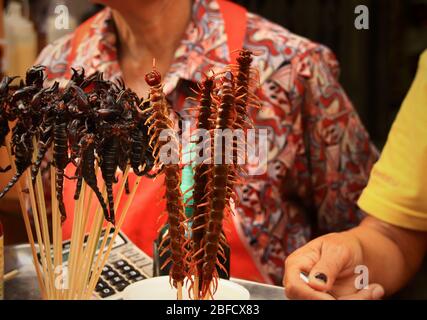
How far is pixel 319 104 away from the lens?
105 centimetres

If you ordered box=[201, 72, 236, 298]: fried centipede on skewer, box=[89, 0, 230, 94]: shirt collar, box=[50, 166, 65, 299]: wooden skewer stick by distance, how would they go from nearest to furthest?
box=[201, 72, 236, 298]: fried centipede on skewer < box=[50, 166, 65, 299]: wooden skewer stick < box=[89, 0, 230, 94]: shirt collar

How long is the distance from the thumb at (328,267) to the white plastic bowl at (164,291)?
0.31 feet

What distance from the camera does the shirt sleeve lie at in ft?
3.30

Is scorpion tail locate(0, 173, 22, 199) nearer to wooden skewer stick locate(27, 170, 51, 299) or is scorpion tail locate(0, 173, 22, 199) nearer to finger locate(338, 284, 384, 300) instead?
wooden skewer stick locate(27, 170, 51, 299)

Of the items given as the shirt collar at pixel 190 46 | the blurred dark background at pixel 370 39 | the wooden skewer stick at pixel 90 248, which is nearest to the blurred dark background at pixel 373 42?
the blurred dark background at pixel 370 39

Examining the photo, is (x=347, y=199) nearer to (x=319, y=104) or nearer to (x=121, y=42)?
(x=319, y=104)

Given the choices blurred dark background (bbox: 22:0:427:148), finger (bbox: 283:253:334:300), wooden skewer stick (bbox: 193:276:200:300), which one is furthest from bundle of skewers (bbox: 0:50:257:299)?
blurred dark background (bbox: 22:0:427:148)

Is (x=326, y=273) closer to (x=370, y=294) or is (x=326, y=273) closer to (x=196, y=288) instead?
(x=370, y=294)

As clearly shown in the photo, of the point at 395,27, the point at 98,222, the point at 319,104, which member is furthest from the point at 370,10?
the point at 98,222

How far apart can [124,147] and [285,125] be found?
0.44 metres

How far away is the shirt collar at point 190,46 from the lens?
957 mm

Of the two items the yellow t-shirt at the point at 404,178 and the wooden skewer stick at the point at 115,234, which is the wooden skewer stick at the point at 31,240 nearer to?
the wooden skewer stick at the point at 115,234

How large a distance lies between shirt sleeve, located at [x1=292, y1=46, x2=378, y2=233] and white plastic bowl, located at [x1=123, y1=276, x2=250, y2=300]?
0.29 metres

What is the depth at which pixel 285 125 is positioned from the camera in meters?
1.04
